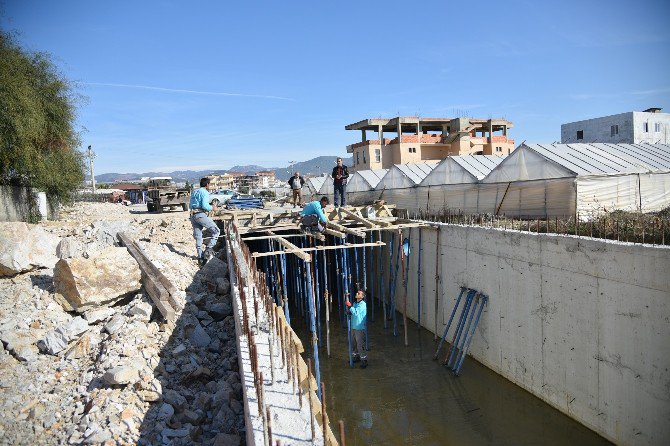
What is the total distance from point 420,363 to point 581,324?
407cm

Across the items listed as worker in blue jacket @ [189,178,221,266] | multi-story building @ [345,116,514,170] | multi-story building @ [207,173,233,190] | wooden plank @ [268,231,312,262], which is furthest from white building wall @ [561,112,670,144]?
multi-story building @ [207,173,233,190]

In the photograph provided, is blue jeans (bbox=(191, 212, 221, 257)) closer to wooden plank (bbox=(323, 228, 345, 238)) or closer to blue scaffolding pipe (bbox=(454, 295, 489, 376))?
wooden plank (bbox=(323, 228, 345, 238))

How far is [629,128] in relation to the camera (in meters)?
30.7

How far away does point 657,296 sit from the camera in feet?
17.1

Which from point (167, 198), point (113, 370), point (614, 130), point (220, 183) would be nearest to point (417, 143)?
point (614, 130)

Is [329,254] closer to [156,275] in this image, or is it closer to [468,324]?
[468,324]

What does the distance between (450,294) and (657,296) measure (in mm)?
5122

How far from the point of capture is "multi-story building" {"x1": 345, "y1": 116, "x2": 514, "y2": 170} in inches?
1554

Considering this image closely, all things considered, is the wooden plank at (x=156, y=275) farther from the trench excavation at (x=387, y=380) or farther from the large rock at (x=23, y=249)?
the large rock at (x=23, y=249)

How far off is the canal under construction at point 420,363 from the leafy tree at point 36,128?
7.46 m

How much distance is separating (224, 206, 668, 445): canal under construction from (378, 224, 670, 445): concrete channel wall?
0.34 ft

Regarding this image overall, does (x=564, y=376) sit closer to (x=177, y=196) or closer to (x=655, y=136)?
(x=177, y=196)

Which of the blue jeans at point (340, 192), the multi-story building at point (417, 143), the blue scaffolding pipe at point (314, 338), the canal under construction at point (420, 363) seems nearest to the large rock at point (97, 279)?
the canal under construction at point (420, 363)

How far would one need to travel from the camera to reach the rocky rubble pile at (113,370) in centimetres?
461
